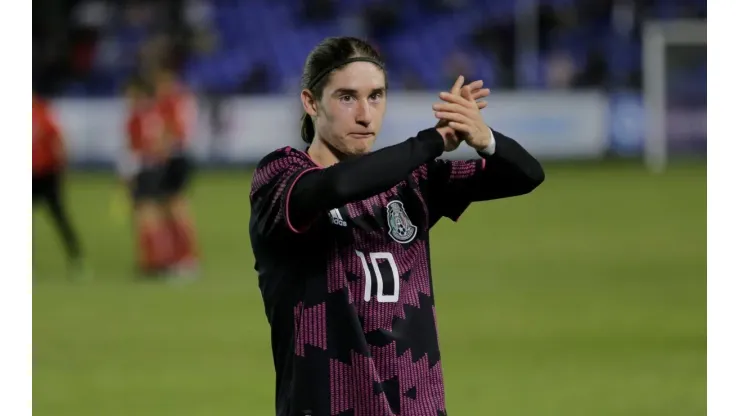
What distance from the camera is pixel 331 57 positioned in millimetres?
4055

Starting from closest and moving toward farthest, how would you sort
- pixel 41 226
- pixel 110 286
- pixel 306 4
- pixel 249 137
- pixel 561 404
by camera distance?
pixel 561 404 < pixel 110 286 < pixel 41 226 < pixel 249 137 < pixel 306 4

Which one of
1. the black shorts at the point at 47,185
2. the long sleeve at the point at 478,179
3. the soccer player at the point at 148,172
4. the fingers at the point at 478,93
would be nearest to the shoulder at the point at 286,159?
the long sleeve at the point at 478,179

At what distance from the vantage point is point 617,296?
13.7m

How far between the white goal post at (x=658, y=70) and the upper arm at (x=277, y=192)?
85.4 ft

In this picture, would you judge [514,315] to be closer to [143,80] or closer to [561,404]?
[561,404]

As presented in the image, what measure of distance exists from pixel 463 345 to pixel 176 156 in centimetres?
526

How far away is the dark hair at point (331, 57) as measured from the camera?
13.3 feet

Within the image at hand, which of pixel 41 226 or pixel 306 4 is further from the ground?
pixel 306 4

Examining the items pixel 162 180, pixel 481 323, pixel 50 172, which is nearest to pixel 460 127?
pixel 481 323

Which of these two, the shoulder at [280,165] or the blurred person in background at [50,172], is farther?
the blurred person in background at [50,172]

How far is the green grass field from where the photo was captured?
9.54 meters

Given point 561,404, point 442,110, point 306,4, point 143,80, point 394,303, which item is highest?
point 306,4

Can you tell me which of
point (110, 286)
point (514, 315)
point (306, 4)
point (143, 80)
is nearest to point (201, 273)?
point (110, 286)

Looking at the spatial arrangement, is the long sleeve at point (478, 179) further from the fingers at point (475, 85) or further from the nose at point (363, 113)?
the nose at point (363, 113)
